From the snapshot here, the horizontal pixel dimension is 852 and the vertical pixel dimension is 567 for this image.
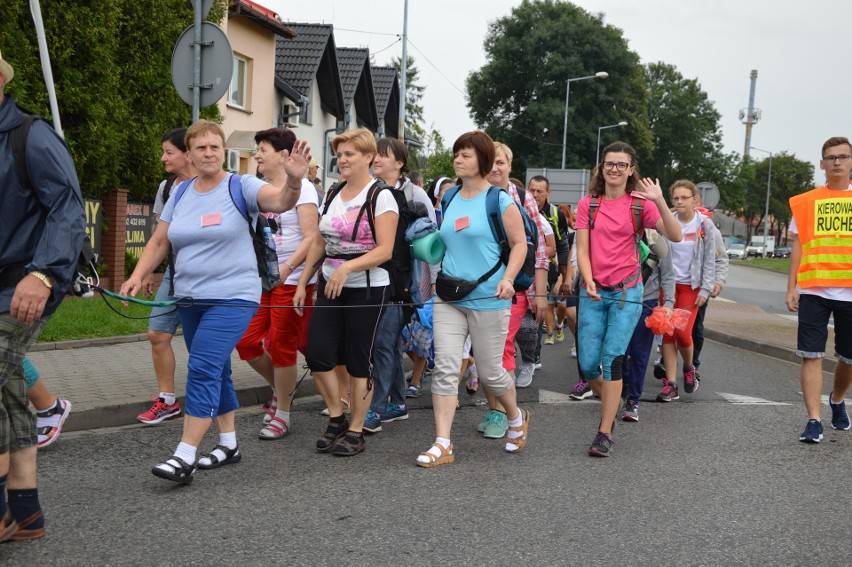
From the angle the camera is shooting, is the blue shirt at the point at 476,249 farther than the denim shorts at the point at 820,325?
No

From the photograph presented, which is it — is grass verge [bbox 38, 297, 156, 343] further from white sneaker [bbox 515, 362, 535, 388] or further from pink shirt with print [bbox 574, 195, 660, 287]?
pink shirt with print [bbox 574, 195, 660, 287]

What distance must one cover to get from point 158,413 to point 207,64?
12.9ft

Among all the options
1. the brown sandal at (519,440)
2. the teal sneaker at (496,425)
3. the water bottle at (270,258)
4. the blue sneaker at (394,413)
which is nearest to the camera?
the water bottle at (270,258)

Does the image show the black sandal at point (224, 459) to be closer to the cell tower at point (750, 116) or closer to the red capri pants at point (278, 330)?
the red capri pants at point (278, 330)

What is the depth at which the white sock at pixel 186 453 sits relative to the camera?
15.5ft

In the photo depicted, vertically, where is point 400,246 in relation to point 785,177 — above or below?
below

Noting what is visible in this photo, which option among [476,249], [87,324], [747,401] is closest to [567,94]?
[87,324]

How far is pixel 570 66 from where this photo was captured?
5784 centimetres

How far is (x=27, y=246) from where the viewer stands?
370 centimetres

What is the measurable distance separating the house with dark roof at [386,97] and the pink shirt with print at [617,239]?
36.9 metres

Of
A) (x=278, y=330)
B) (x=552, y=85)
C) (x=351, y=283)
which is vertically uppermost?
(x=552, y=85)

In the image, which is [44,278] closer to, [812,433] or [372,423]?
[372,423]

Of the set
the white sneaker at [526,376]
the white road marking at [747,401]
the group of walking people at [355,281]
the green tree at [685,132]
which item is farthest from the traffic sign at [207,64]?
the green tree at [685,132]

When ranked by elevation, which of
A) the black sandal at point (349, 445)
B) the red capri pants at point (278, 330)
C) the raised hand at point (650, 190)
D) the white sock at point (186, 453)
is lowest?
the black sandal at point (349, 445)
